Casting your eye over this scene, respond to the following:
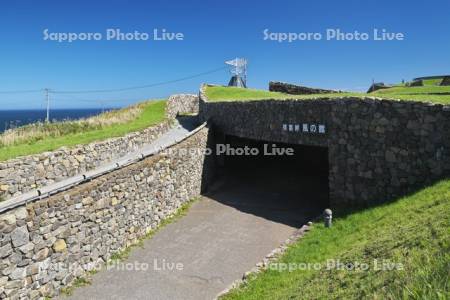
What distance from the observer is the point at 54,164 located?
12.8m

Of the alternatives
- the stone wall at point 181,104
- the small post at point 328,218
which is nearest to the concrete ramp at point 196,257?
the small post at point 328,218

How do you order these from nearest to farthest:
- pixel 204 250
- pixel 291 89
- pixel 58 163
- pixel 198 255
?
pixel 198 255, pixel 204 250, pixel 58 163, pixel 291 89

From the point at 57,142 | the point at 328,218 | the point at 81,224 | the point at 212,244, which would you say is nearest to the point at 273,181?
the point at 212,244

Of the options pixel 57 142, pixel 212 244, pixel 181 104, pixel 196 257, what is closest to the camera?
pixel 196 257

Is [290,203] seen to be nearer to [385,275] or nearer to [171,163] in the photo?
[171,163]

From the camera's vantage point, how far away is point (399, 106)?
37.2 ft

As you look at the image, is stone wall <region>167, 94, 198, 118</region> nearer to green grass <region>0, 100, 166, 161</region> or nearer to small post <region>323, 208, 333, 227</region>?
green grass <region>0, 100, 166, 161</region>

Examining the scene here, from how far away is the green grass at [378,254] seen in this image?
475 cm

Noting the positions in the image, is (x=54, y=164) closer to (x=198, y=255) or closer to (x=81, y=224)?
(x=81, y=224)

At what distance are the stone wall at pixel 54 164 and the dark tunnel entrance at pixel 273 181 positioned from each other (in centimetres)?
495

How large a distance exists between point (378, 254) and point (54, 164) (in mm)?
10499

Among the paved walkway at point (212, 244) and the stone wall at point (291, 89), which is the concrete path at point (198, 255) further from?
the stone wall at point (291, 89)

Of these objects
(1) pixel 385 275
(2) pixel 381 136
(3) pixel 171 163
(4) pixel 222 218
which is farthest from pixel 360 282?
(3) pixel 171 163

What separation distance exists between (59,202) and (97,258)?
2.29 m
